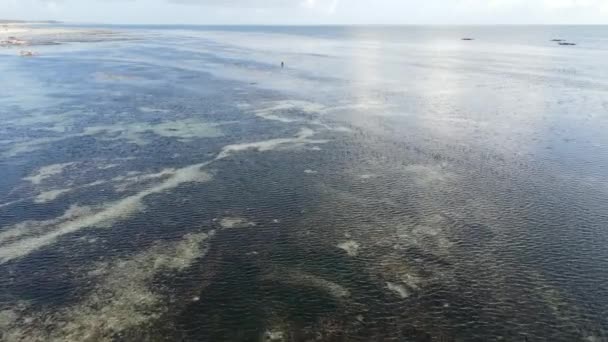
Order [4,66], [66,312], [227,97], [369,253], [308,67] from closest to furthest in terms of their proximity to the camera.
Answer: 1. [66,312]
2. [369,253]
3. [227,97]
4. [4,66]
5. [308,67]

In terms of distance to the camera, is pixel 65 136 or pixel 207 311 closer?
pixel 207 311

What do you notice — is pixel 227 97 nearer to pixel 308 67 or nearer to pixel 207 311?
pixel 308 67

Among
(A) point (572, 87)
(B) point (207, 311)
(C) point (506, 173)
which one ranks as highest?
(A) point (572, 87)

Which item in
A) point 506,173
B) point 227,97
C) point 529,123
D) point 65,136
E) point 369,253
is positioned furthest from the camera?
point 227,97

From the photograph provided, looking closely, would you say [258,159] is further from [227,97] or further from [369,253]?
[227,97]

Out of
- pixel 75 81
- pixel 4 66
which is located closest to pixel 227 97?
pixel 75 81

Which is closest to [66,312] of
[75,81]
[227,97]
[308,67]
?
[227,97]

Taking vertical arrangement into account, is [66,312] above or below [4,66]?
below
